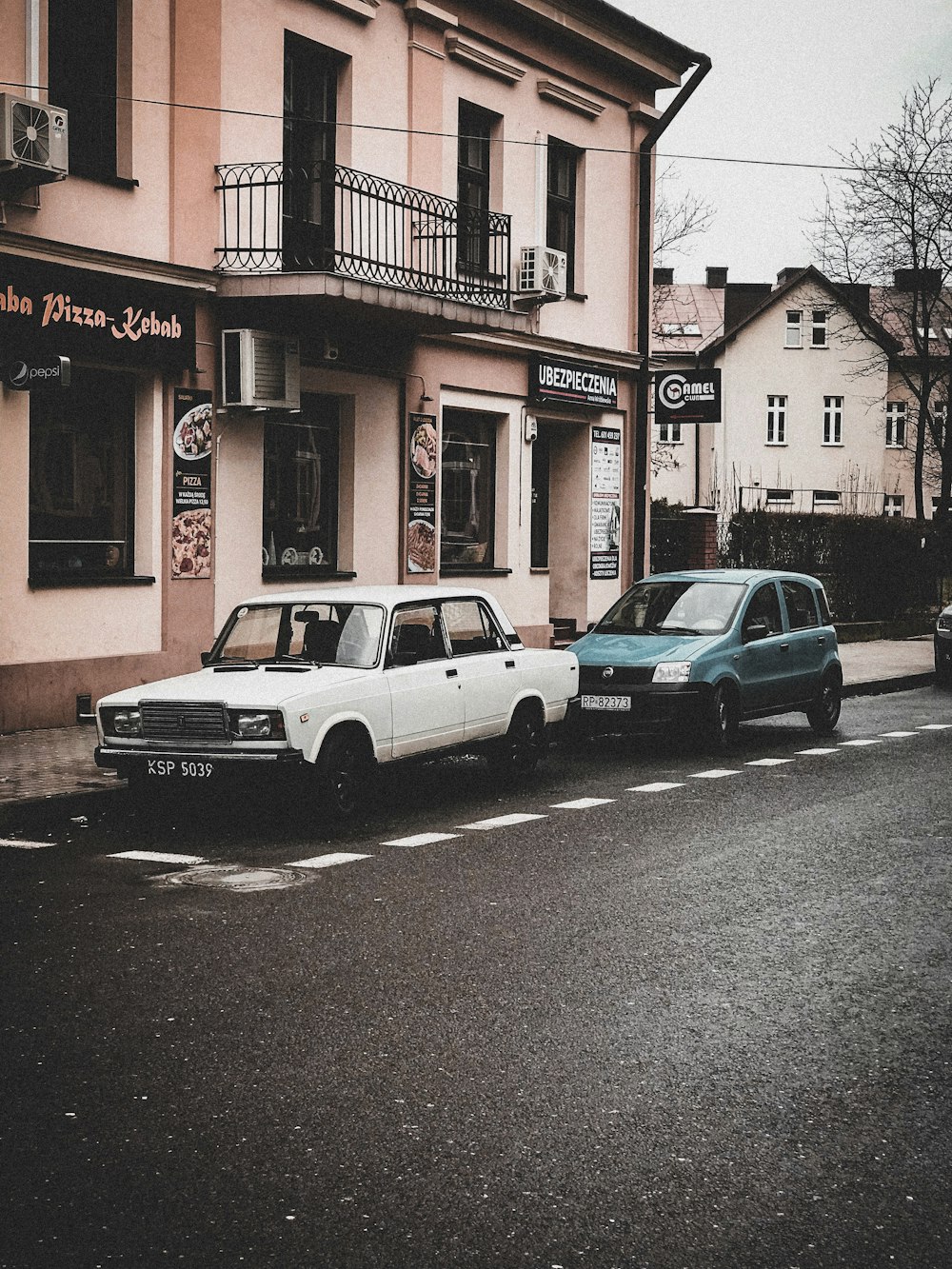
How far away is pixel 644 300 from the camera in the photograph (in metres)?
24.3

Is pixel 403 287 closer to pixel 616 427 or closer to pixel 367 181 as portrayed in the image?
pixel 367 181

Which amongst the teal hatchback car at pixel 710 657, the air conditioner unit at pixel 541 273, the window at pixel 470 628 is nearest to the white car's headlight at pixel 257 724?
the window at pixel 470 628

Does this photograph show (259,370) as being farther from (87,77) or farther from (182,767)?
(182,767)

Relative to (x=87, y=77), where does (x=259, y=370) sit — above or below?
below

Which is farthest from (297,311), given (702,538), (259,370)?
(702,538)

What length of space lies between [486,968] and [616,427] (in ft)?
60.3

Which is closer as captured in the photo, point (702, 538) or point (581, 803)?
point (581, 803)

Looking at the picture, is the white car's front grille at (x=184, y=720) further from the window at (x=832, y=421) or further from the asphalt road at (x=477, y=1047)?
the window at (x=832, y=421)

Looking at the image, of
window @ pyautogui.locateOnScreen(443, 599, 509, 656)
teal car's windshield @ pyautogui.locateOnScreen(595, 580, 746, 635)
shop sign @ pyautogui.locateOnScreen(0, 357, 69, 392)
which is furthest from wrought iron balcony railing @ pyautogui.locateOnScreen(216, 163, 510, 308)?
window @ pyautogui.locateOnScreen(443, 599, 509, 656)

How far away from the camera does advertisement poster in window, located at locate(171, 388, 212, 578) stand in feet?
51.4

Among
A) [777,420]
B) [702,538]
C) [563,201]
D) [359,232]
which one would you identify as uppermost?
[777,420]

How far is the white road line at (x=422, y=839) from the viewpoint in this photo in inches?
370

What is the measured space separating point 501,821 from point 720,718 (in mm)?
4220

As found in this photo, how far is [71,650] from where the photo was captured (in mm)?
14633
